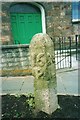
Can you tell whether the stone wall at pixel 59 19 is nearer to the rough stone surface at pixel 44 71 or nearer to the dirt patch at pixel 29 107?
the dirt patch at pixel 29 107

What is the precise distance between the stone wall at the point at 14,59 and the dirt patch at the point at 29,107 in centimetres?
372

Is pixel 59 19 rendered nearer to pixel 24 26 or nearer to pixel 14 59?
pixel 24 26

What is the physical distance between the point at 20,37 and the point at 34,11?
174 cm

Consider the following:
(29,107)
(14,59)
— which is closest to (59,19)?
(14,59)

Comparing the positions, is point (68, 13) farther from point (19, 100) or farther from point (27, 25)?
point (19, 100)

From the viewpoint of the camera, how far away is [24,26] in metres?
13.9

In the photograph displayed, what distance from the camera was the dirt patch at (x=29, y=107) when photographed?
4.21 m

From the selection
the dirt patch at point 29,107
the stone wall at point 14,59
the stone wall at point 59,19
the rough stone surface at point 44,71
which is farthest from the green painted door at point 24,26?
the rough stone surface at point 44,71

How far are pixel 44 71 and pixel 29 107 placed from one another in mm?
772

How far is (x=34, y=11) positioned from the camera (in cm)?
1410

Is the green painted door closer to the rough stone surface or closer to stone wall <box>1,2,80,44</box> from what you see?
stone wall <box>1,2,80,44</box>

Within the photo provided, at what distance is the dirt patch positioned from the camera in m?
4.21

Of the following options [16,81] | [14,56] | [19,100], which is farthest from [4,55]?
[19,100]

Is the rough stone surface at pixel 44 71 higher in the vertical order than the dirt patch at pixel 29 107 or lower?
higher
